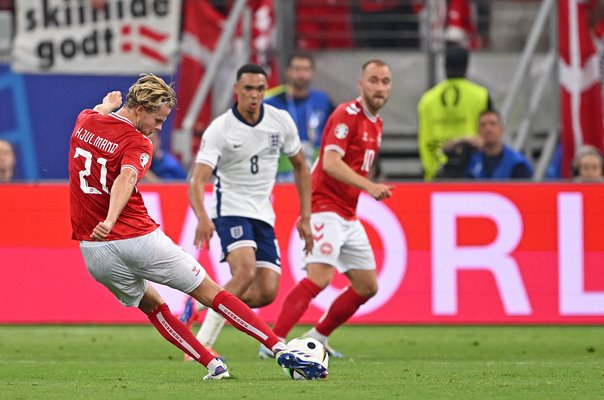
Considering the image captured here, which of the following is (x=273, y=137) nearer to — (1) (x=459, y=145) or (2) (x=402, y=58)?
(1) (x=459, y=145)

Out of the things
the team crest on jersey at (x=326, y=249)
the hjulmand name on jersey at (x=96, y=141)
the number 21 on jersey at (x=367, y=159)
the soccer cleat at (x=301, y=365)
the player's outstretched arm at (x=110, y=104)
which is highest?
the player's outstretched arm at (x=110, y=104)

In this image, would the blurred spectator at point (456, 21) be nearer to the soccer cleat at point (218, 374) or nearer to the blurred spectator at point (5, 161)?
the blurred spectator at point (5, 161)

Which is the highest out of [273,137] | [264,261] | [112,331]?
[273,137]

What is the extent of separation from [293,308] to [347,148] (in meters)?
1.44

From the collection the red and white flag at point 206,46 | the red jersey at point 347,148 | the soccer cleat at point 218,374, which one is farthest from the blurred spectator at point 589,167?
the soccer cleat at point 218,374

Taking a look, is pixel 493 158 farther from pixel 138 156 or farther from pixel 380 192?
pixel 138 156

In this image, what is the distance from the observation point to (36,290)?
14.6 m

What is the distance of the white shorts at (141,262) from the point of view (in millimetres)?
8977

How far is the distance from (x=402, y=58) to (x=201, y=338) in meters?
8.08

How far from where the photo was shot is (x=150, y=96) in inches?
353

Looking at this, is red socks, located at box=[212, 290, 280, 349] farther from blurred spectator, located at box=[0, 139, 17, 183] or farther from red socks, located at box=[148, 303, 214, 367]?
blurred spectator, located at box=[0, 139, 17, 183]

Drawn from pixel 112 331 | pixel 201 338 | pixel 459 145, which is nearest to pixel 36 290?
pixel 112 331

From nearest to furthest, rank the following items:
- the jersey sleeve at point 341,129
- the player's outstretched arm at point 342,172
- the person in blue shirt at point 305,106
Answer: the player's outstretched arm at point 342,172, the jersey sleeve at point 341,129, the person in blue shirt at point 305,106

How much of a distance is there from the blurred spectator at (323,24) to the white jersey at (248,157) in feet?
23.3
